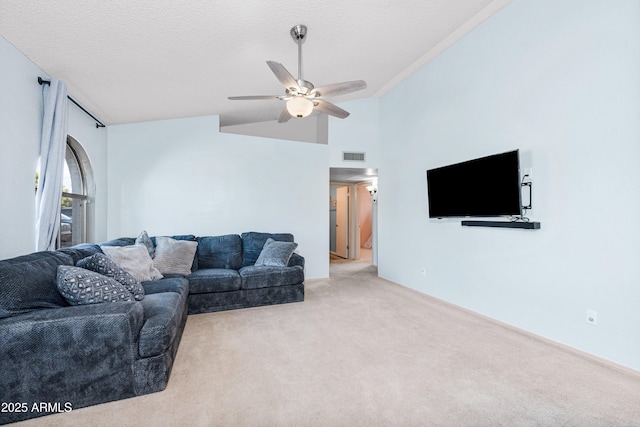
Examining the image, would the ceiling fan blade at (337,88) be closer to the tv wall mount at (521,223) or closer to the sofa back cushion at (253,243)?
the tv wall mount at (521,223)

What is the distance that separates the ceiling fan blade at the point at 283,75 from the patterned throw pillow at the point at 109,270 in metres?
2.10

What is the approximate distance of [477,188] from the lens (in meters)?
3.36

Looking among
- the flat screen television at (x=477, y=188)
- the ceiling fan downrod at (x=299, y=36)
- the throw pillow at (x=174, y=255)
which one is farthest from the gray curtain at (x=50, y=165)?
the flat screen television at (x=477, y=188)

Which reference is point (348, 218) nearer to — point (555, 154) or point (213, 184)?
point (213, 184)

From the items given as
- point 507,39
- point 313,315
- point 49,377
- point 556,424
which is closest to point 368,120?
point 507,39

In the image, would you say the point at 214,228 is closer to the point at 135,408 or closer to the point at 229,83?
the point at 229,83

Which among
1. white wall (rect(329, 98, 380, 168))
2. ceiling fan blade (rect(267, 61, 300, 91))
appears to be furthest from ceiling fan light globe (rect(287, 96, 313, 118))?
white wall (rect(329, 98, 380, 168))

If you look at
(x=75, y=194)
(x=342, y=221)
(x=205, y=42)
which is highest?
(x=205, y=42)

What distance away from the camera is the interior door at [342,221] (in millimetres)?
8078

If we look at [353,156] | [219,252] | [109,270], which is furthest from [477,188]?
[109,270]

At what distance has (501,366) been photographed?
2.32 meters

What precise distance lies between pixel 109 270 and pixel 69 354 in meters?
0.78

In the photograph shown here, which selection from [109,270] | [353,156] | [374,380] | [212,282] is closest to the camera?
[374,380]

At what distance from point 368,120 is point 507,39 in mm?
2715
